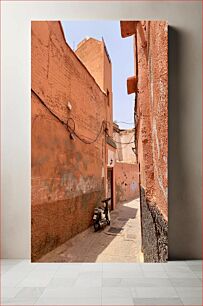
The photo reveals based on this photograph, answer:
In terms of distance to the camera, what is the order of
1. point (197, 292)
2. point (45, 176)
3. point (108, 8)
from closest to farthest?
point (197, 292) < point (45, 176) < point (108, 8)

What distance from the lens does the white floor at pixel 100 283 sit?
2127 millimetres

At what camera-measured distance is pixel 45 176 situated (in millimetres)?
2936

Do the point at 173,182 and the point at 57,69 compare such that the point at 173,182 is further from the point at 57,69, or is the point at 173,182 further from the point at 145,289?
the point at 57,69

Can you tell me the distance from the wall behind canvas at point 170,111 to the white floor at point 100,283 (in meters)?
0.27

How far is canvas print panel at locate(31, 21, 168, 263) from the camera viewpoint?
9.68 feet

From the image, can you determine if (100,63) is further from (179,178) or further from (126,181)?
(179,178)

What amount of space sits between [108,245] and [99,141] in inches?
34.9

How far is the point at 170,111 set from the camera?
3064mm

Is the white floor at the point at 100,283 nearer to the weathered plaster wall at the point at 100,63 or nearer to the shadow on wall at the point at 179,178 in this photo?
the shadow on wall at the point at 179,178

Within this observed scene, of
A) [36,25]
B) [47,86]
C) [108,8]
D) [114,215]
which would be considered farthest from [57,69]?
[114,215]

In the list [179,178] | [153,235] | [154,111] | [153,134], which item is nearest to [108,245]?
[153,235]

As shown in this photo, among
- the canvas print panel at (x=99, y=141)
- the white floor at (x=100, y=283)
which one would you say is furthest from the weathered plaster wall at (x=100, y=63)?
the white floor at (x=100, y=283)

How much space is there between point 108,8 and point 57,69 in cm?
73

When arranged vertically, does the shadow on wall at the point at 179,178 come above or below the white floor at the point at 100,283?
above
